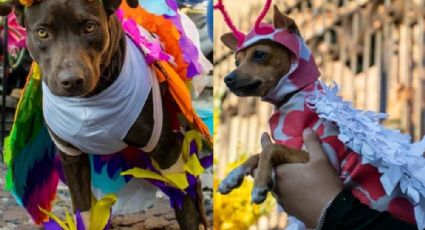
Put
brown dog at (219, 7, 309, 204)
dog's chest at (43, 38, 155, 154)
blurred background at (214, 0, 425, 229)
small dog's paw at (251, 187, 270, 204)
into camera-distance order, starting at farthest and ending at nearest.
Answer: blurred background at (214, 0, 425, 229) → dog's chest at (43, 38, 155, 154) → brown dog at (219, 7, 309, 204) → small dog's paw at (251, 187, 270, 204)

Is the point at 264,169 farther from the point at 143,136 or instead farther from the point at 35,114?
the point at 35,114

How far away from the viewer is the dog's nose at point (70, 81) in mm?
1256

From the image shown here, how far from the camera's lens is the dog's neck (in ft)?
4.69

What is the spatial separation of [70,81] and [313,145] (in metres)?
0.42

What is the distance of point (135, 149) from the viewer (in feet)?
5.34

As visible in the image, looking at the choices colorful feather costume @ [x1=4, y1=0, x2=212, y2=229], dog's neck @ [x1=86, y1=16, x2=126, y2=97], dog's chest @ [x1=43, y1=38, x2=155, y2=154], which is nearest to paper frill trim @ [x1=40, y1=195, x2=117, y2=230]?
colorful feather costume @ [x1=4, y1=0, x2=212, y2=229]

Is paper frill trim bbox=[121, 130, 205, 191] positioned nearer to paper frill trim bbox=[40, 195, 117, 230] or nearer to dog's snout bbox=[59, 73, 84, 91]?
paper frill trim bbox=[40, 195, 117, 230]

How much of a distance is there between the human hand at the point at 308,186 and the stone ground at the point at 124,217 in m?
0.70

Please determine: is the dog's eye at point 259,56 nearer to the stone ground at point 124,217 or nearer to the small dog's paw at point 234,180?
the small dog's paw at point 234,180

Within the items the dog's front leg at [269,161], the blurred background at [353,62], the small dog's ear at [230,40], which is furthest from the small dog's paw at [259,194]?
the blurred background at [353,62]

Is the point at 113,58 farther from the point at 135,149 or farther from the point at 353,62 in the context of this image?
the point at 353,62

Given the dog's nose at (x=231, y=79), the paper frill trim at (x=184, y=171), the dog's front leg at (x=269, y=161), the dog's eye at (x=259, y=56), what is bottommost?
the paper frill trim at (x=184, y=171)

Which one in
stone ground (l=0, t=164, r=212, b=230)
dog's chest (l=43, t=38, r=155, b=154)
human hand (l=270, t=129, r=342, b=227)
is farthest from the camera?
stone ground (l=0, t=164, r=212, b=230)

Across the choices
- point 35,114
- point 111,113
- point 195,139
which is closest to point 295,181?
point 111,113
